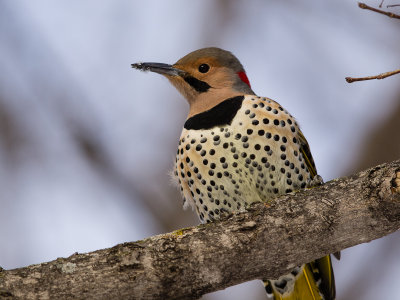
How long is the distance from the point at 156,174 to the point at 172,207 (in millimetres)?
422

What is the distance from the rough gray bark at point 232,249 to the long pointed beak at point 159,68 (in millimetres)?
1717

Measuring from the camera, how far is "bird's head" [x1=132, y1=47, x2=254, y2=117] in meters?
4.50

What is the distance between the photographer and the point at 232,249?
2.95m

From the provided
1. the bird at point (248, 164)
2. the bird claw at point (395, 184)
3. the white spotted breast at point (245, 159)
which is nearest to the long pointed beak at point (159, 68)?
the bird at point (248, 164)

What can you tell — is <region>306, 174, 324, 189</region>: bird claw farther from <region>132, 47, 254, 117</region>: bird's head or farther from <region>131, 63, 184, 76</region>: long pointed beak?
<region>131, 63, 184, 76</region>: long pointed beak

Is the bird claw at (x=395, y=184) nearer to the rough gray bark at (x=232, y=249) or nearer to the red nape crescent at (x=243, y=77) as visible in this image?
the rough gray bark at (x=232, y=249)

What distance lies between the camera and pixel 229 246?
296 centimetres

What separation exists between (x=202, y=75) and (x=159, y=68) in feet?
1.08

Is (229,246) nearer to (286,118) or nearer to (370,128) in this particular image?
(286,118)

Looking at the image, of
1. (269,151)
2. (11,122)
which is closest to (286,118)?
(269,151)

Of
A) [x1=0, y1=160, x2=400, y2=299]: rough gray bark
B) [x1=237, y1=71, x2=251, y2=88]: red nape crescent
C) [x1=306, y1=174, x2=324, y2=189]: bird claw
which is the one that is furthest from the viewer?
[x1=237, y1=71, x2=251, y2=88]: red nape crescent

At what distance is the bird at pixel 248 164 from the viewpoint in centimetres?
387

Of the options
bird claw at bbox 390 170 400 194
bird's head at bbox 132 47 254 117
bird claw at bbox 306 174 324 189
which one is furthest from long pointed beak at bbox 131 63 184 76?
bird claw at bbox 390 170 400 194

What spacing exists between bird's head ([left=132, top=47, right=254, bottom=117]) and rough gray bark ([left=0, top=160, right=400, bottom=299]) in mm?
1541
